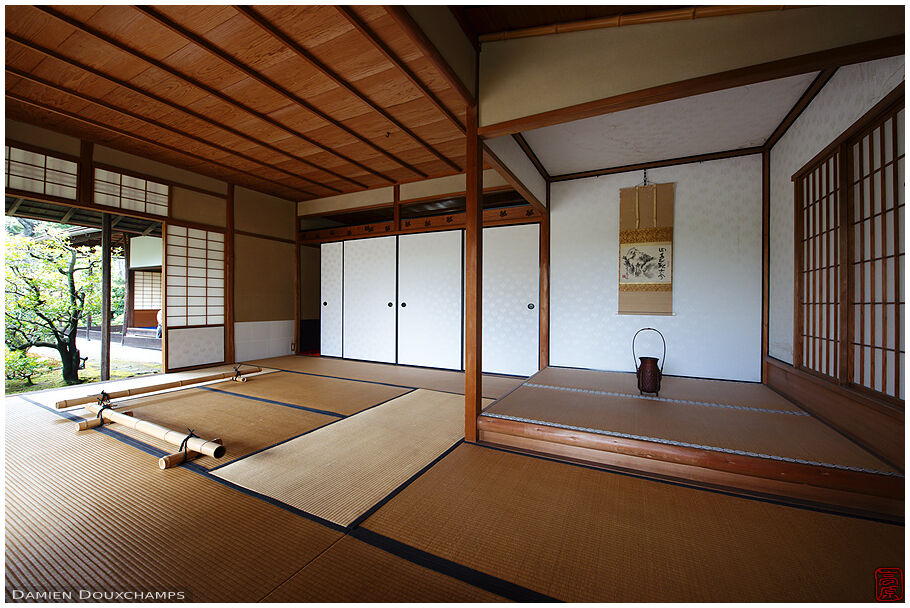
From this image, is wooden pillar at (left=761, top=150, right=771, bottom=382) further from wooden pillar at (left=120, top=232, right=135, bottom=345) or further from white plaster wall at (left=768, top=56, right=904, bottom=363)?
wooden pillar at (left=120, top=232, right=135, bottom=345)

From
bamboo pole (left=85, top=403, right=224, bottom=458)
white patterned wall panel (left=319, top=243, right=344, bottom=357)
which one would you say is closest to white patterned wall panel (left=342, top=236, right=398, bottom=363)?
white patterned wall panel (left=319, top=243, right=344, bottom=357)

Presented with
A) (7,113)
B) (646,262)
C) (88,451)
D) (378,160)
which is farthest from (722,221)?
(7,113)

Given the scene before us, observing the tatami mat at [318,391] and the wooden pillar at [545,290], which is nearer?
the tatami mat at [318,391]

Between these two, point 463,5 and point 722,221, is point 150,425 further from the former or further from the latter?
point 722,221

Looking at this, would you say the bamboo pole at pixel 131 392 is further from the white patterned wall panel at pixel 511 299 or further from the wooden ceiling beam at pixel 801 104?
the wooden ceiling beam at pixel 801 104

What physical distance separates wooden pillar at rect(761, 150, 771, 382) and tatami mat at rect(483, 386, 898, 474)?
124cm

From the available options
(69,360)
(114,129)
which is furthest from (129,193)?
(69,360)

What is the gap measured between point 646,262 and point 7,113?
21.9 feet

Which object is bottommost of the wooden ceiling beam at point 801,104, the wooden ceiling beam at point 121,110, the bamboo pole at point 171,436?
the bamboo pole at point 171,436

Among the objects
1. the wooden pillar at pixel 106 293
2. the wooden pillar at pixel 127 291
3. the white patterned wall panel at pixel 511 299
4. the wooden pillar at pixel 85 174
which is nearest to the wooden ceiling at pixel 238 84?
the wooden pillar at pixel 85 174

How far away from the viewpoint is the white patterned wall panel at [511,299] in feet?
14.3

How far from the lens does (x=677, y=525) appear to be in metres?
1.47

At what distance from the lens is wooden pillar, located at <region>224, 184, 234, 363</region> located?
17.2 ft

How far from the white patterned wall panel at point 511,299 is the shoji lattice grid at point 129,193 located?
440cm
